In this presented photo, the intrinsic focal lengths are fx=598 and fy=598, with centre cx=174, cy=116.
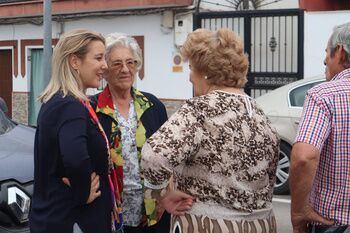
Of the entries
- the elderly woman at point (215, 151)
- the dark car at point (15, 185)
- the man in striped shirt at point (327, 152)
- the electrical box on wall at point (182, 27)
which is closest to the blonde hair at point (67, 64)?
the elderly woman at point (215, 151)

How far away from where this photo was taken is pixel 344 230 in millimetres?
2574

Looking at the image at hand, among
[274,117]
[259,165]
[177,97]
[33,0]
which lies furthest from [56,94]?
[33,0]

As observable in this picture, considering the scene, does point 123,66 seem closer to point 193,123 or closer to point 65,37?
point 65,37

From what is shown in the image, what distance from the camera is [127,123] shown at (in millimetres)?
3273

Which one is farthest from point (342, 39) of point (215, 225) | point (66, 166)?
point (66, 166)

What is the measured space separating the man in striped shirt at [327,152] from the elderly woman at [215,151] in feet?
0.51

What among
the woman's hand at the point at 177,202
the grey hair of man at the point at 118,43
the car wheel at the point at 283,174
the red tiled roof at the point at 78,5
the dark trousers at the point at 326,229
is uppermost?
the red tiled roof at the point at 78,5

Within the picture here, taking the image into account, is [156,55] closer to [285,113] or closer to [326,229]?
[285,113]

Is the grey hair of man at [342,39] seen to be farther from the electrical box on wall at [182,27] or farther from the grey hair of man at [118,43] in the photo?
the electrical box on wall at [182,27]

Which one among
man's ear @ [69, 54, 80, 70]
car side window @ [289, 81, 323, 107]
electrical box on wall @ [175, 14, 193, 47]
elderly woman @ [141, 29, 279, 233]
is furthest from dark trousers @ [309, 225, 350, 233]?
electrical box on wall @ [175, 14, 193, 47]

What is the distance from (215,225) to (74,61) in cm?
101

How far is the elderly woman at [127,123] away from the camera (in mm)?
3188

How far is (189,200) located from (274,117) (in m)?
5.63

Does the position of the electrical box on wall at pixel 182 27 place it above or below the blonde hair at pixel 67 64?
above
